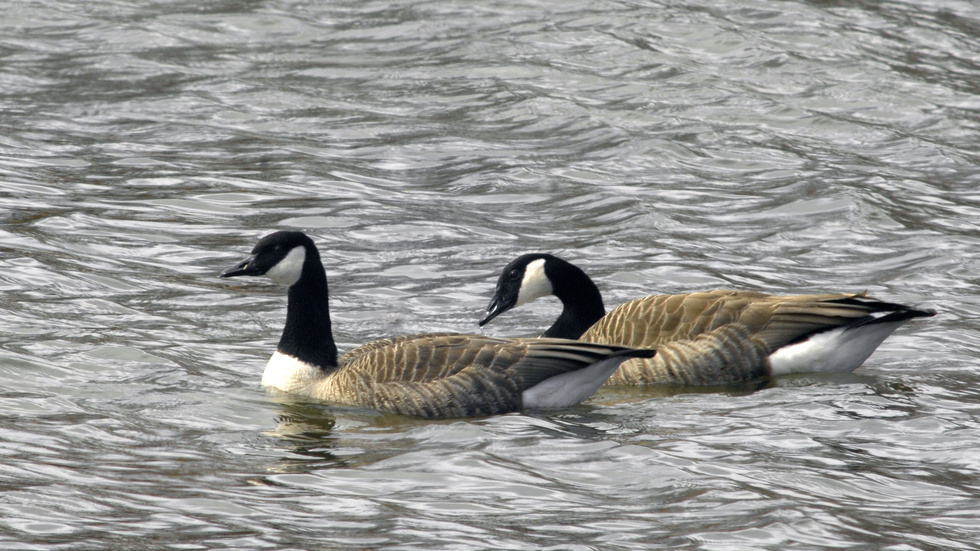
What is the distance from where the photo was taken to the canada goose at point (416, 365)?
8844 millimetres

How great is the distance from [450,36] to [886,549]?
620 inches

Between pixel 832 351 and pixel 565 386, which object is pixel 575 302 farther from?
pixel 832 351

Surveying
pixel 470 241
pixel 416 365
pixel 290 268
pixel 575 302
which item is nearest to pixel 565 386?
pixel 416 365

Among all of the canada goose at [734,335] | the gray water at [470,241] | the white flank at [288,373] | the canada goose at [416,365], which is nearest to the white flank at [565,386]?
the canada goose at [416,365]

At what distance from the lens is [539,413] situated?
8930mm

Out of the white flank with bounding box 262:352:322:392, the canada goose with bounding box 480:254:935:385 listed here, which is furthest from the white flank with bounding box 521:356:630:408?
the white flank with bounding box 262:352:322:392

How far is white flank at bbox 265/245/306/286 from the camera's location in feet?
31.0

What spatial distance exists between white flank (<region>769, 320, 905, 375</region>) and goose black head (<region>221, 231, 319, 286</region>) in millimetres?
3490

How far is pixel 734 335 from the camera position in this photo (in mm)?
9945

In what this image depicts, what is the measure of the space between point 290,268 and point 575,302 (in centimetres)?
232

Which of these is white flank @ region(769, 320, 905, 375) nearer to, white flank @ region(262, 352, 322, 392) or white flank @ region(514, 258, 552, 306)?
white flank @ region(514, 258, 552, 306)

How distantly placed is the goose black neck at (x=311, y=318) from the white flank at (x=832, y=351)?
3.26m

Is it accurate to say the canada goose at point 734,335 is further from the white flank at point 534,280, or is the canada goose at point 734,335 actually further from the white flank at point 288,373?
the white flank at point 288,373

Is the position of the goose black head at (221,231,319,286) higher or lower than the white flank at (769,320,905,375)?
higher
